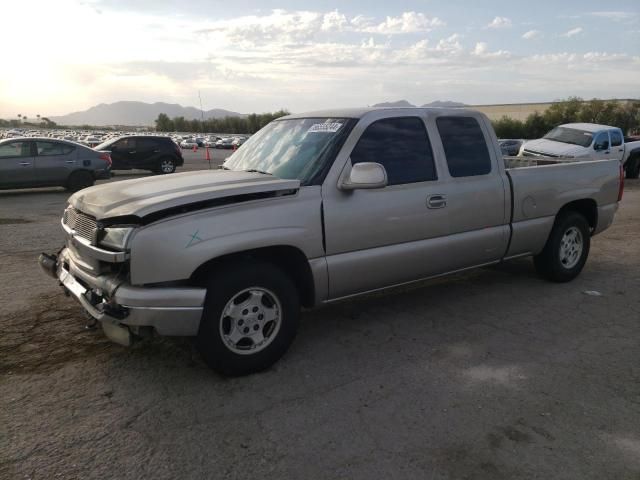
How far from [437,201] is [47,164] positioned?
1276 centimetres

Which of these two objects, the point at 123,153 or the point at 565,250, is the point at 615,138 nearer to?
the point at 565,250

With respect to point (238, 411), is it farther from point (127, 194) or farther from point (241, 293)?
point (127, 194)

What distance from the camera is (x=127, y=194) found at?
3.87m

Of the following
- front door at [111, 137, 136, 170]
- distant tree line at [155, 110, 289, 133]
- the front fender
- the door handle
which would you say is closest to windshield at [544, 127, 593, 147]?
the door handle

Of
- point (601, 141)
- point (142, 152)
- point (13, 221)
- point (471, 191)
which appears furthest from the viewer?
point (142, 152)

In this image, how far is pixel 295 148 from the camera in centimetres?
452

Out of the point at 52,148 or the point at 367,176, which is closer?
the point at 367,176

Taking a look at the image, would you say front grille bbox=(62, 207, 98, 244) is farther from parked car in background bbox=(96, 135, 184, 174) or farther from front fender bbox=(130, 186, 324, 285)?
parked car in background bbox=(96, 135, 184, 174)

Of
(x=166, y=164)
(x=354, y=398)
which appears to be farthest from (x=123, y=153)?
(x=354, y=398)

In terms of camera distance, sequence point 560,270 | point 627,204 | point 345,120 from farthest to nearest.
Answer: point 627,204, point 560,270, point 345,120

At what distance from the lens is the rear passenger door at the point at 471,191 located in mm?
4812

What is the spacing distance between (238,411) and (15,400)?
4.76 ft

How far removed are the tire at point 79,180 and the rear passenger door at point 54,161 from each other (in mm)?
145

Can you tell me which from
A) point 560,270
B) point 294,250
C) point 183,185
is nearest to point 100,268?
point 183,185
